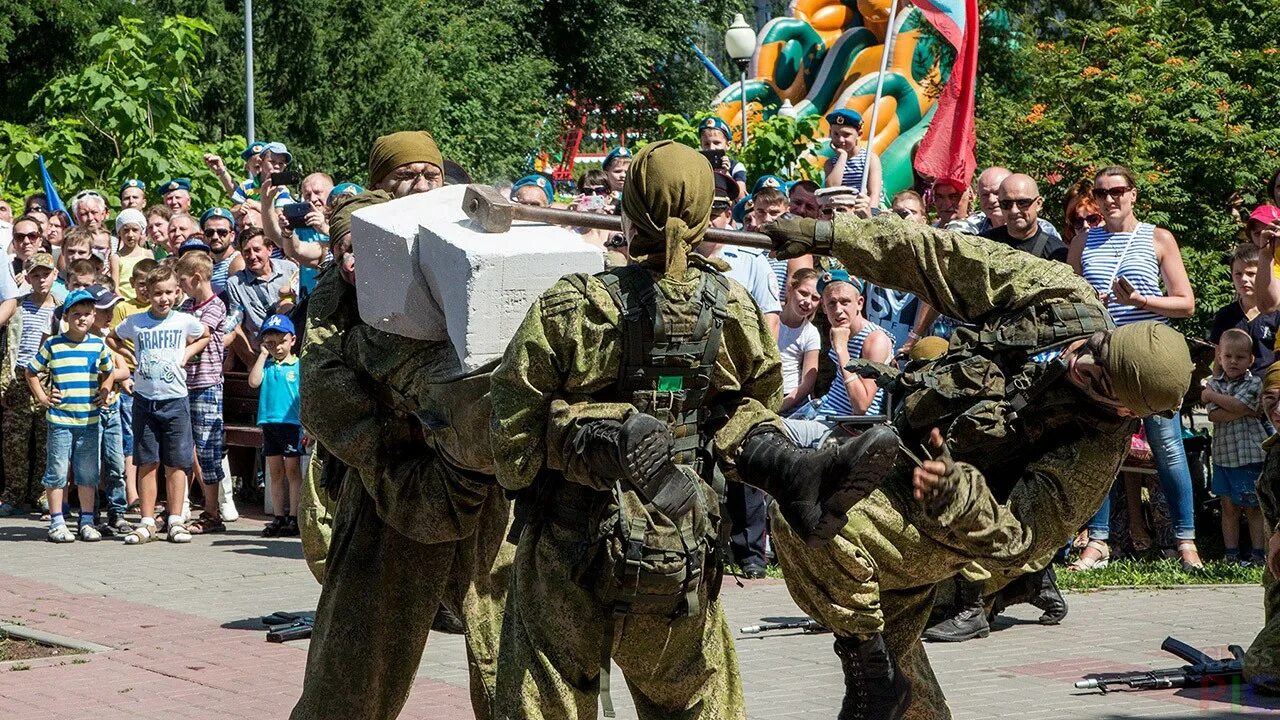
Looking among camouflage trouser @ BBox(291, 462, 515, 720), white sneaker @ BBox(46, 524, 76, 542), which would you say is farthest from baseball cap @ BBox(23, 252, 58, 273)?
camouflage trouser @ BBox(291, 462, 515, 720)

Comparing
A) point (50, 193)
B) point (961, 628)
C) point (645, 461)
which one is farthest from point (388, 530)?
point (50, 193)

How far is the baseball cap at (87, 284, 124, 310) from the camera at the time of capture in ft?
38.8

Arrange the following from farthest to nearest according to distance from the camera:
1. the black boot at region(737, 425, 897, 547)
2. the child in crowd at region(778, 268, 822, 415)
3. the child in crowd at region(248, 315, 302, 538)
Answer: the child in crowd at region(248, 315, 302, 538), the child in crowd at region(778, 268, 822, 415), the black boot at region(737, 425, 897, 547)

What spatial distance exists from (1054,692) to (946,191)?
14.8 feet

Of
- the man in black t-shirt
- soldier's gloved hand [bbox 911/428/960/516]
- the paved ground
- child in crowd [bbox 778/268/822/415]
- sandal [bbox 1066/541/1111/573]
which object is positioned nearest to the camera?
soldier's gloved hand [bbox 911/428/960/516]

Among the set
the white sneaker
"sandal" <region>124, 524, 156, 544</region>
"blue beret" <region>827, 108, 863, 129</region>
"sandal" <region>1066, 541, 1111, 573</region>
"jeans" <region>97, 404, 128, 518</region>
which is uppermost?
"blue beret" <region>827, 108, 863, 129</region>

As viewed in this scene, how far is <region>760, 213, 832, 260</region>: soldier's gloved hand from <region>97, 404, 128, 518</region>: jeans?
7.73 metres

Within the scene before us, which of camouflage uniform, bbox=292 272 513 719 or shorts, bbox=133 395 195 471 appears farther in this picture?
shorts, bbox=133 395 195 471

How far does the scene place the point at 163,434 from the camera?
11.6 meters

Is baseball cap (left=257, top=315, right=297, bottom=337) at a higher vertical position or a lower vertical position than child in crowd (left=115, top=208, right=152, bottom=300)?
lower

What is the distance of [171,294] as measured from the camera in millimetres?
11844

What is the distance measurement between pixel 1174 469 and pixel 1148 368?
4.90 meters

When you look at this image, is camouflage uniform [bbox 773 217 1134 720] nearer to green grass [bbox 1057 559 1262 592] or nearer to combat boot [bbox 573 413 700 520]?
combat boot [bbox 573 413 700 520]

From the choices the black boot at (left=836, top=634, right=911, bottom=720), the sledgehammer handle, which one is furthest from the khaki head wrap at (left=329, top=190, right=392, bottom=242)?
the black boot at (left=836, top=634, right=911, bottom=720)
